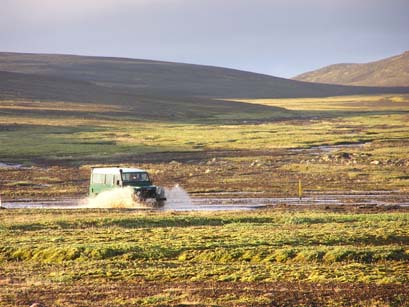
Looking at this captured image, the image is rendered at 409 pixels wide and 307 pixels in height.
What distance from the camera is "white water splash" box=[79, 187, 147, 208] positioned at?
138ft

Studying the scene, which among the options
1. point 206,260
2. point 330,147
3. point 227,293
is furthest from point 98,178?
point 330,147

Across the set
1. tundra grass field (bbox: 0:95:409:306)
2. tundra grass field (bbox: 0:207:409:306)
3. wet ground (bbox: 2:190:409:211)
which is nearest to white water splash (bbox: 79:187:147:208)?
wet ground (bbox: 2:190:409:211)

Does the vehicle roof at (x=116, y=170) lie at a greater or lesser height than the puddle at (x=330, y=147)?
greater

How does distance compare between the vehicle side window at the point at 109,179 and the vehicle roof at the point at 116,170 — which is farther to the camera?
the vehicle side window at the point at 109,179

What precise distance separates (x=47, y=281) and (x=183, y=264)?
14.0 ft

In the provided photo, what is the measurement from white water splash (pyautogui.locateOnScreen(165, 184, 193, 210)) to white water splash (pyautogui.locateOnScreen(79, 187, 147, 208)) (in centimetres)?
184

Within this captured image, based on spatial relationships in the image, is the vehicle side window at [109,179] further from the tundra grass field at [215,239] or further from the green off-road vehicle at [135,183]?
the tundra grass field at [215,239]

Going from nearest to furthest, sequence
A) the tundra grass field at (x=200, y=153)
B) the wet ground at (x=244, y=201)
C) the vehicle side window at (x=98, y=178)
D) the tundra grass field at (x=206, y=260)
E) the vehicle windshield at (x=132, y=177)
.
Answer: the tundra grass field at (x=206, y=260) → the wet ground at (x=244, y=201) → the vehicle windshield at (x=132, y=177) → the vehicle side window at (x=98, y=178) → the tundra grass field at (x=200, y=153)

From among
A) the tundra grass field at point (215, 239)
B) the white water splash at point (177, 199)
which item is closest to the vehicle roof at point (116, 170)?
the white water splash at point (177, 199)

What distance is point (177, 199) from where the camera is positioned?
46.8 m

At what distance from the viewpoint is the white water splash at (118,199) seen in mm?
42031

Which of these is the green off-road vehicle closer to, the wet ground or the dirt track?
→ the wet ground

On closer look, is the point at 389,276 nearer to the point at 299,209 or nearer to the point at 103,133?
the point at 299,209

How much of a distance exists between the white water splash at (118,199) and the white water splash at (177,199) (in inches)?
72.4
